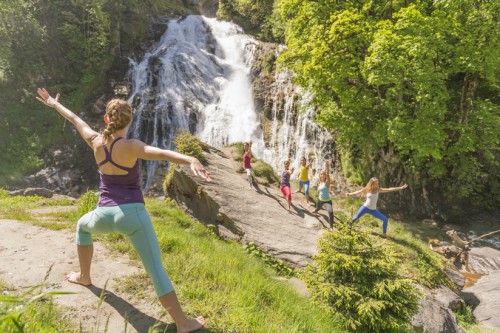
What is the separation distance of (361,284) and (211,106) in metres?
20.4

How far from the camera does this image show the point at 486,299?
899 centimetres

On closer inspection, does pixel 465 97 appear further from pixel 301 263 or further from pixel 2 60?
pixel 2 60

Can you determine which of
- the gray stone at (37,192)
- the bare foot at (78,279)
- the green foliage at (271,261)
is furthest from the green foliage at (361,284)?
the gray stone at (37,192)

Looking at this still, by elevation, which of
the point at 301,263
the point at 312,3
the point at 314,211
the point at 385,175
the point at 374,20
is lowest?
the point at 301,263

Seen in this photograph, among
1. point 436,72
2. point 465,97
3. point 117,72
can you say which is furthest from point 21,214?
point 117,72

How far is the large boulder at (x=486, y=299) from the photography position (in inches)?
330

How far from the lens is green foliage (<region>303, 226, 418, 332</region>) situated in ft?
15.5

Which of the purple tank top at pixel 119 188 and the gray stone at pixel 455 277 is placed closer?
the purple tank top at pixel 119 188

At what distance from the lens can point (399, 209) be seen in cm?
1548

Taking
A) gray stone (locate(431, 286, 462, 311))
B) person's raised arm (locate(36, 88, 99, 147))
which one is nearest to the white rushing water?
gray stone (locate(431, 286, 462, 311))

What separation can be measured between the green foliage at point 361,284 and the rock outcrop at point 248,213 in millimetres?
2985

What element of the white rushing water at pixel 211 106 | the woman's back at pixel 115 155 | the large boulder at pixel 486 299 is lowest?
the large boulder at pixel 486 299

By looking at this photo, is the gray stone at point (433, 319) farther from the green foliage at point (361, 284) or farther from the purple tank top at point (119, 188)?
the purple tank top at point (119, 188)

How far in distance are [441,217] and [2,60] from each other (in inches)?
1193
